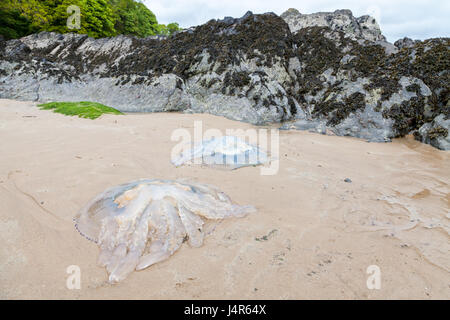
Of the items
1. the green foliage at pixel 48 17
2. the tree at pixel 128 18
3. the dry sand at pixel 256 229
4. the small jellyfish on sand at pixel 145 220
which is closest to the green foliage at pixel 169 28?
the tree at pixel 128 18

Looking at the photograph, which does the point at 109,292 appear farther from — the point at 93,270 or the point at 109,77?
the point at 109,77

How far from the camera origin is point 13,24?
651 inches

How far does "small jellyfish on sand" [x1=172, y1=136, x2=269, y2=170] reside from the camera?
3.32 meters

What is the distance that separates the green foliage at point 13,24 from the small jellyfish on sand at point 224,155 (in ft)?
64.8

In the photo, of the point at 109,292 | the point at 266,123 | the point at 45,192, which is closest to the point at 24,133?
the point at 45,192

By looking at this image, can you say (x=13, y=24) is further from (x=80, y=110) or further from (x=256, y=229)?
(x=256, y=229)

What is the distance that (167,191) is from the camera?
208 cm

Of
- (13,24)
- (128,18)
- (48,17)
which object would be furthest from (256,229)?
(128,18)

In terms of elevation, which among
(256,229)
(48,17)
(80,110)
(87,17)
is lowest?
(256,229)

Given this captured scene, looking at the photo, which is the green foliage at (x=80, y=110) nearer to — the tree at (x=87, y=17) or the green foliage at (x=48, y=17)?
the green foliage at (x=48, y=17)

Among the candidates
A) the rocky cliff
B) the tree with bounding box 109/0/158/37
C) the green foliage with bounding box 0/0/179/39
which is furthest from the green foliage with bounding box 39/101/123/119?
the tree with bounding box 109/0/158/37

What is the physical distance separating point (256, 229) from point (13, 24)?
75.3ft

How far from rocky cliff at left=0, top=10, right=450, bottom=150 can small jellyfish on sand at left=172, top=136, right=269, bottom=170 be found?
2.93 m

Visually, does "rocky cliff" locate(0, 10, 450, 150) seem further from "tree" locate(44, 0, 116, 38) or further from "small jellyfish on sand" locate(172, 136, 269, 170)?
"tree" locate(44, 0, 116, 38)
